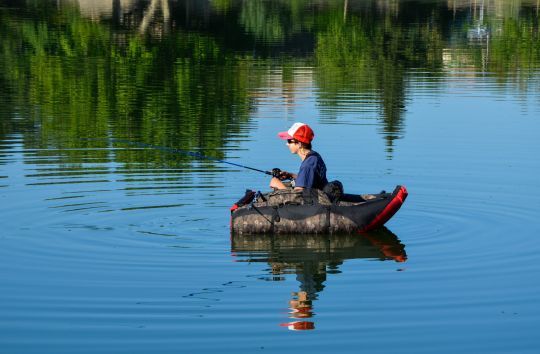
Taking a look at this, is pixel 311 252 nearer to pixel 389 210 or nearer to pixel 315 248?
A: pixel 315 248

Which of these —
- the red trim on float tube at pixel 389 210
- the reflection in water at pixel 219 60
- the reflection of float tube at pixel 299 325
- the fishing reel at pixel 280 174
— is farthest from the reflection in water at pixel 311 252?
the reflection in water at pixel 219 60

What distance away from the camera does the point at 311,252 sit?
16312mm

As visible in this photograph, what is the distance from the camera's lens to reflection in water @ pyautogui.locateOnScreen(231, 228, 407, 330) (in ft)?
49.0

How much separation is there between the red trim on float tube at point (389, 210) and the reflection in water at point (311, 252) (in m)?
0.16

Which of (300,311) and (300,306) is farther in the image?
(300,306)

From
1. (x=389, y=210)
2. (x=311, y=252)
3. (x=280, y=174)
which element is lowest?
(x=311, y=252)

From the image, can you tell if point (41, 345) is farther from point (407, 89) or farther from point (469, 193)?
point (407, 89)

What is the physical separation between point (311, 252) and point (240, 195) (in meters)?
3.96

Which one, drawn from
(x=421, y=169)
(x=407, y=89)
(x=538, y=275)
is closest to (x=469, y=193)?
(x=421, y=169)

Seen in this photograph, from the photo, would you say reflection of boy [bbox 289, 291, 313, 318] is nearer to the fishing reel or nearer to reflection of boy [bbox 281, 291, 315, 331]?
reflection of boy [bbox 281, 291, 315, 331]

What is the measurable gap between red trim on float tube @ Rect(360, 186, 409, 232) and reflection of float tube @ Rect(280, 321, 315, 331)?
443 centimetres

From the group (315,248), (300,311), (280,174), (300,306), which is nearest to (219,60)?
(280,174)

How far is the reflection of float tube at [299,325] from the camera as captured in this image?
41.2 ft

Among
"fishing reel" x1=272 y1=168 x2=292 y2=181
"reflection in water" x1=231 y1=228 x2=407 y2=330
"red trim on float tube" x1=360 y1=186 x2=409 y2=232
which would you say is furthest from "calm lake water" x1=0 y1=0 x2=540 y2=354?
"fishing reel" x1=272 y1=168 x2=292 y2=181
